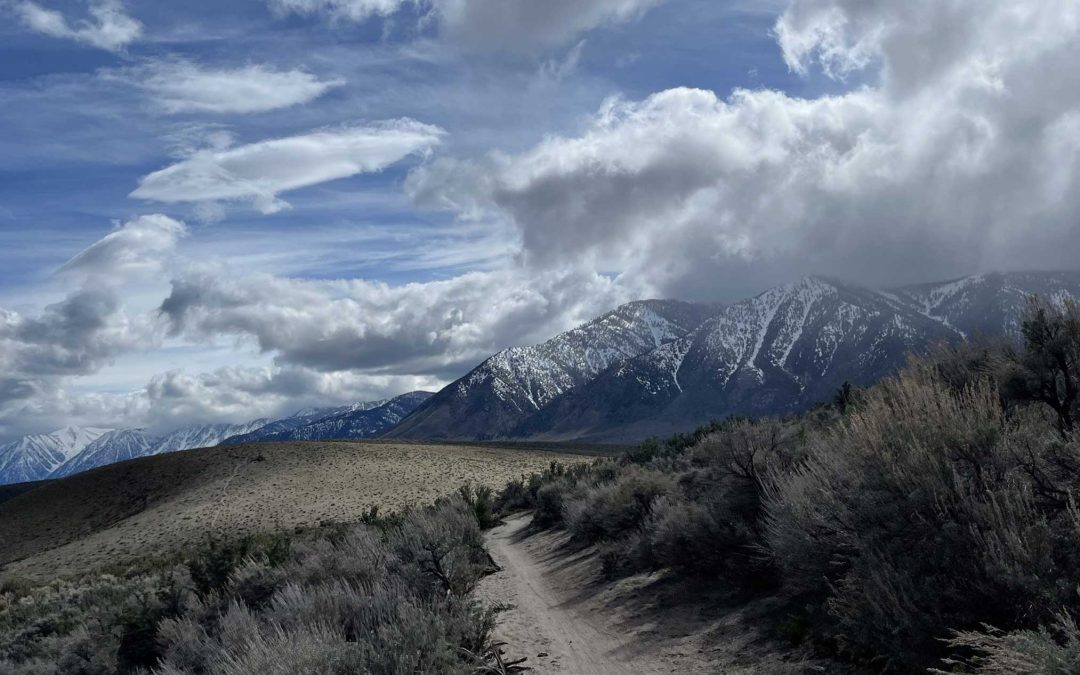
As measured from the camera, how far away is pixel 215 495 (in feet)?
201

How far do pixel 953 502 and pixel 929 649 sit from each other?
149 centimetres

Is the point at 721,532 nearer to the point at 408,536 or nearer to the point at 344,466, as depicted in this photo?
the point at 408,536

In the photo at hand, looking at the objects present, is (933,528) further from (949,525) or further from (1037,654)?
(1037,654)

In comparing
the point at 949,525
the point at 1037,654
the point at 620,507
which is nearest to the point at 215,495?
the point at 620,507

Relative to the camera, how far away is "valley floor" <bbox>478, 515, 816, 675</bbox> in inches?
404

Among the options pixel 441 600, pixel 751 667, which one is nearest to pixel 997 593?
pixel 751 667

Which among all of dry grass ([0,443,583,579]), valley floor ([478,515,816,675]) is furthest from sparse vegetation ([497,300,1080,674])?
dry grass ([0,443,583,579])

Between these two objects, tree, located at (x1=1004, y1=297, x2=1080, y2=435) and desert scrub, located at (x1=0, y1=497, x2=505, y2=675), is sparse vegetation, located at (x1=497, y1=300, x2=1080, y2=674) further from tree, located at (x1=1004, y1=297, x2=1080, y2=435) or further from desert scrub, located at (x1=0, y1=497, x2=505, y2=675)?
desert scrub, located at (x1=0, y1=497, x2=505, y2=675)

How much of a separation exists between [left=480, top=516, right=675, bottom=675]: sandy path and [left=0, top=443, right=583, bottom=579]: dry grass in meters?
29.3

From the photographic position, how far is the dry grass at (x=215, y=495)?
49.1 m

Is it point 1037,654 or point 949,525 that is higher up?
point 949,525

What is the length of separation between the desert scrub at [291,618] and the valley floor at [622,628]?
63.9 inches

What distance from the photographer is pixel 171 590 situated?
16.0 metres

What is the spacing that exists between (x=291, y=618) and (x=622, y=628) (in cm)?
629
